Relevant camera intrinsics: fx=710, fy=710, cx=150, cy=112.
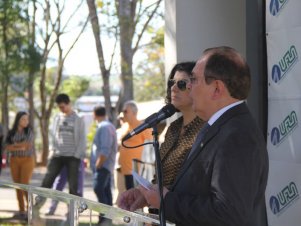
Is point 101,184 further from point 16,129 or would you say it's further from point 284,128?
point 284,128

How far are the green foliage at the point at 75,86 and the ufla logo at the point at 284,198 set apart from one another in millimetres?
45931

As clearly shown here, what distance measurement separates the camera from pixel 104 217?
394cm

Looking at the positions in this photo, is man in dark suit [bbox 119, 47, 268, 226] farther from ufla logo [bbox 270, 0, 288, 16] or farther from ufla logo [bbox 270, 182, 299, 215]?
ufla logo [bbox 270, 0, 288, 16]

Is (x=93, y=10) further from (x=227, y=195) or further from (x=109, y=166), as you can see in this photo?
(x=227, y=195)

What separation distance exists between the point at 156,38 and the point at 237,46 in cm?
1653

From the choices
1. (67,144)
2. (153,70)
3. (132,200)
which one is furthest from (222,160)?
(153,70)

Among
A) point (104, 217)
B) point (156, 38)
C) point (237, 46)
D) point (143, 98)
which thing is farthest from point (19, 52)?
point (143, 98)

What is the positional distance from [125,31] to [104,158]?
9.64 metres

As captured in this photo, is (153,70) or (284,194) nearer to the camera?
(284,194)

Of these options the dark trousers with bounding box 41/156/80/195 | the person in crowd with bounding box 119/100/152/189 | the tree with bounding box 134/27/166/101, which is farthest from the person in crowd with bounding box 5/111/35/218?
the tree with bounding box 134/27/166/101

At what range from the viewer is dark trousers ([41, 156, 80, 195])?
11234 mm

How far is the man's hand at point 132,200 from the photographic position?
412 centimetres

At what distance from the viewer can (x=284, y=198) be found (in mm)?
5230

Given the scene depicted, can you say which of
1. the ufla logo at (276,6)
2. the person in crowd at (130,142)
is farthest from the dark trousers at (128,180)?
the ufla logo at (276,6)
